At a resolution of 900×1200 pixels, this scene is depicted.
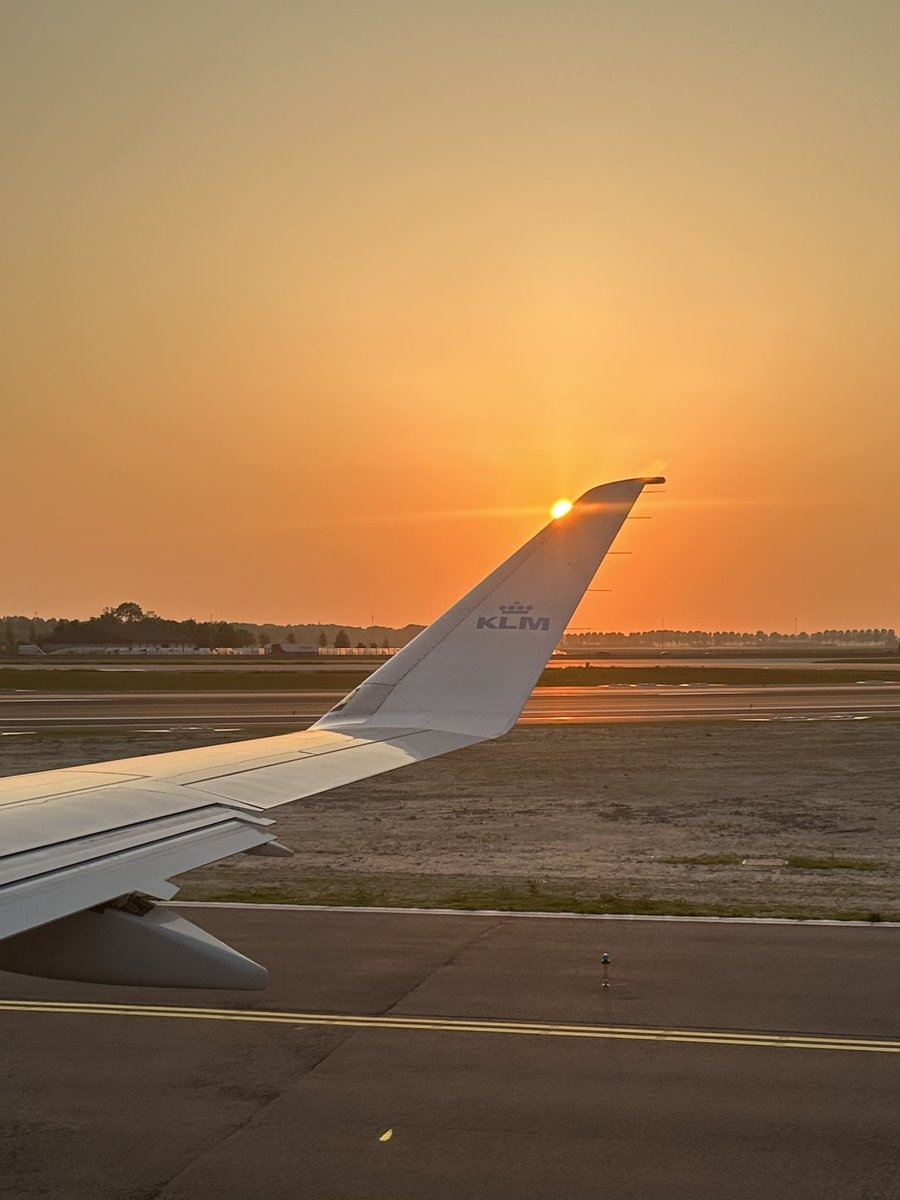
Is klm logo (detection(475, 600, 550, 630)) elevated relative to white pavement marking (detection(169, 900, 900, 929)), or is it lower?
elevated

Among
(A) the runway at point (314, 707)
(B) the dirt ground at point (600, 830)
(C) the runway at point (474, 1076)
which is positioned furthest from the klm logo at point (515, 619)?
(A) the runway at point (314, 707)

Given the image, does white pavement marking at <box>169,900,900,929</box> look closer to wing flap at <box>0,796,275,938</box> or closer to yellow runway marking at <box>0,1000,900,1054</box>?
yellow runway marking at <box>0,1000,900,1054</box>

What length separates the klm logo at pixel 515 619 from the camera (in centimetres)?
805

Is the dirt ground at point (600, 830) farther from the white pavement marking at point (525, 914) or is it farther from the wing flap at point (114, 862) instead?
the wing flap at point (114, 862)

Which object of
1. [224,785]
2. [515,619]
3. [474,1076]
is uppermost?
[515,619]

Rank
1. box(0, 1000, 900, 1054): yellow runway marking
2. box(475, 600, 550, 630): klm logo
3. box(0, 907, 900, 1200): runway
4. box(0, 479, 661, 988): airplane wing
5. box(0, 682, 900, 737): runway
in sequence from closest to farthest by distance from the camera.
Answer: box(0, 479, 661, 988): airplane wing → box(0, 907, 900, 1200): runway → box(475, 600, 550, 630): klm logo → box(0, 1000, 900, 1054): yellow runway marking → box(0, 682, 900, 737): runway

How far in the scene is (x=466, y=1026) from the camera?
9562 mm

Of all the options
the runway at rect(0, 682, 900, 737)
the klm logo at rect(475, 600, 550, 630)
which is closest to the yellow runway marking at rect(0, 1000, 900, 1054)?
the klm logo at rect(475, 600, 550, 630)

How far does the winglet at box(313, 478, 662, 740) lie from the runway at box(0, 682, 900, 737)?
99.5 ft

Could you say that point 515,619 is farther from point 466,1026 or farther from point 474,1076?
point 466,1026

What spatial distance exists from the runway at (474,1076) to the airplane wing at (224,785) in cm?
243

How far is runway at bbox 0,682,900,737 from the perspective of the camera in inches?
1725

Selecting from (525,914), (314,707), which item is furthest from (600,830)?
(314,707)

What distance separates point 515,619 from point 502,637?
18cm
